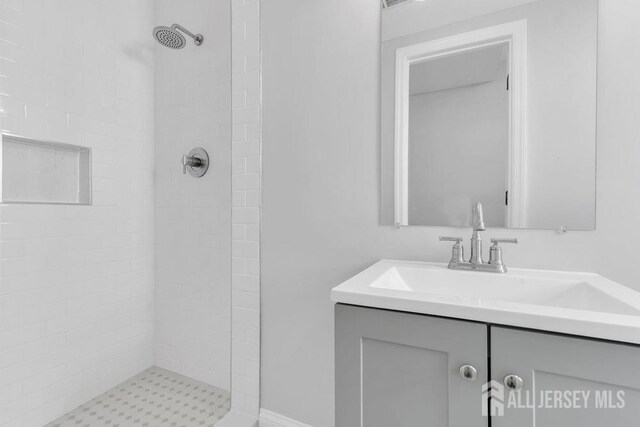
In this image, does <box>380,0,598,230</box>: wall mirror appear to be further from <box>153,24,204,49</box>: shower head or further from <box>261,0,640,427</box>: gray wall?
<box>153,24,204,49</box>: shower head

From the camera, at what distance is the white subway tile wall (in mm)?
1490

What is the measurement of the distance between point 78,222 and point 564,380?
206 centimetres

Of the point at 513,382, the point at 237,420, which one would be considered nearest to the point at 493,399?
the point at 513,382

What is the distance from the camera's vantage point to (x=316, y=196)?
136cm

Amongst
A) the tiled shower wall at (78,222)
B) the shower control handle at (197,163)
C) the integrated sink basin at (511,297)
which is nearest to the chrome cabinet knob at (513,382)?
the integrated sink basin at (511,297)

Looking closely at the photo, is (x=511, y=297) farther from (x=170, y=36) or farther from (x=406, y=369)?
(x=170, y=36)

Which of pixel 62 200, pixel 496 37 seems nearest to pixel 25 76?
pixel 62 200

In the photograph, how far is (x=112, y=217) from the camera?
182 centimetres

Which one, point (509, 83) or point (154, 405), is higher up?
point (509, 83)

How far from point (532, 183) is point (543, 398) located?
66cm

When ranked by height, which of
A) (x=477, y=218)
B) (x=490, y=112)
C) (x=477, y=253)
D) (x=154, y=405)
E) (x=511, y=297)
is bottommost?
(x=154, y=405)

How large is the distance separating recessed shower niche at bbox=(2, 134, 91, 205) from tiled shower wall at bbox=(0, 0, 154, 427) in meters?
0.05

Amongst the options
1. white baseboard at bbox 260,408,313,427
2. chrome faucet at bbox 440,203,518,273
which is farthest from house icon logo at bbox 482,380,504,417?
white baseboard at bbox 260,408,313,427

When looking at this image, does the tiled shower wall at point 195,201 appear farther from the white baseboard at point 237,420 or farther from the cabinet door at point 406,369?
the cabinet door at point 406,369
